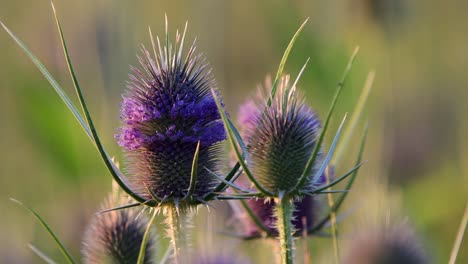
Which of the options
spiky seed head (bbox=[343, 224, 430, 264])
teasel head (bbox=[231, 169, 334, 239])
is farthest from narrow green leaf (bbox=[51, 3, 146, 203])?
spiky seed head (bbox=[343, 224, 430, 264])

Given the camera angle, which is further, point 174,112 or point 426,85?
point 426,85

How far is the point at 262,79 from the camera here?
9.06 metres

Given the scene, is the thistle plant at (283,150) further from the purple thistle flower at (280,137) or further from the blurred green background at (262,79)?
the blurred green background at (262,79)

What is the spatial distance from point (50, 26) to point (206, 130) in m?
5.15

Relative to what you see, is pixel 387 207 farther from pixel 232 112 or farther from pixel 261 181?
pixel 232 112

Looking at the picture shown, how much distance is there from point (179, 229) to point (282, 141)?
43 centimetres

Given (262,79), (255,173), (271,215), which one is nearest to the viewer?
(255,173)

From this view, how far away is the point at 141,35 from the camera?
29.9 ft

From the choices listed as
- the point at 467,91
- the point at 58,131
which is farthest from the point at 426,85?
the point at 58,131

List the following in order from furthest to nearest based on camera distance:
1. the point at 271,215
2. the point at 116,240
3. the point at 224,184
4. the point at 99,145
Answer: the point at 271,215 → the point at 116,240 → the point at 224,184 → the point at 99,145

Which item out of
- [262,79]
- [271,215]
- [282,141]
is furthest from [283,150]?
[262,79]

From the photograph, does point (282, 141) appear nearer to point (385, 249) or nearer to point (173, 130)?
point (173, 130)

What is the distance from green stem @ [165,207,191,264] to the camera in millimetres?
2271

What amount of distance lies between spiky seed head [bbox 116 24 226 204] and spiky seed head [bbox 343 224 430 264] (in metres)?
1.03
